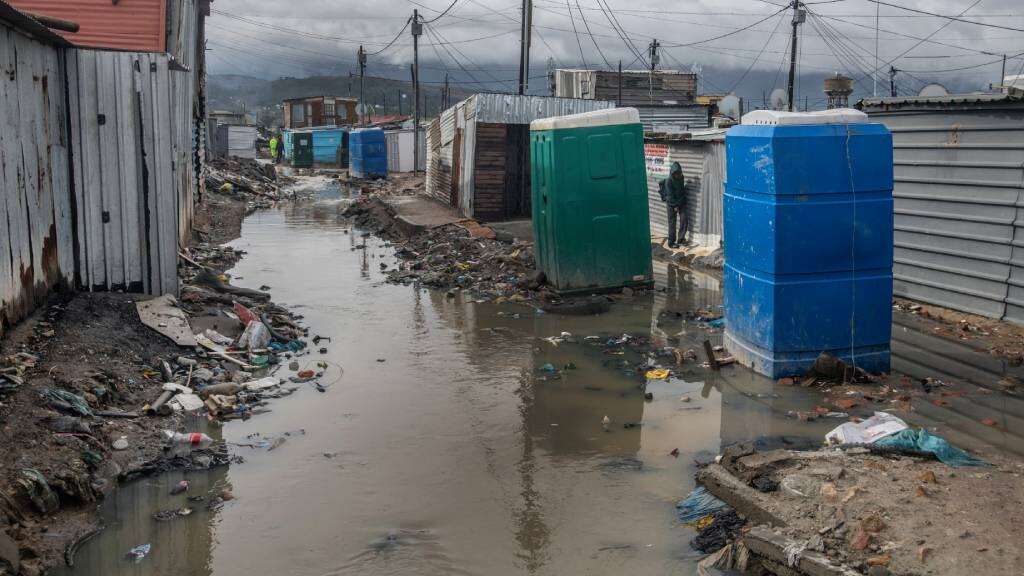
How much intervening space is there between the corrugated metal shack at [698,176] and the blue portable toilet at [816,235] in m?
5.46

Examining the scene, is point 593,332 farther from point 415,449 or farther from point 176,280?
point 176,280

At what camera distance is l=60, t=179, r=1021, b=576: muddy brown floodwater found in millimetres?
4051

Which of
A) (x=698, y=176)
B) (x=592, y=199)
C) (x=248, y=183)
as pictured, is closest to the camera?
(x=592, y=199)

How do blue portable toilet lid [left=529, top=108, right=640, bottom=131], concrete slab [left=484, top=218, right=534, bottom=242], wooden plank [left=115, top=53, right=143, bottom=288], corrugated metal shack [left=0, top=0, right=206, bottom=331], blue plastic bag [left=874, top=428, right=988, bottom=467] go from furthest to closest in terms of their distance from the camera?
concrete slab [left=484, top=218, right=534, bottom=242]
blue portable toilet lid [left=529, top=108, right=640, bottom=131]
wooden plank [left=115, top=53, right=143, bottom=288]
corrugated metal shack [left=0, top=0, right=206, bottom=331]
blue plastic bag [left=874, top=428, right=988, bottom=467]

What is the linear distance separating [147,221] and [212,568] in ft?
15.9

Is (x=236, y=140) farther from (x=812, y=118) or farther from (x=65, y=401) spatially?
(x=812, y=118)

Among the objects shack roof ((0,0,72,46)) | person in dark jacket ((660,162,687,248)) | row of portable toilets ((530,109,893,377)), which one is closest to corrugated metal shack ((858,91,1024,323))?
row of portable toilets ((530,109,893,377))

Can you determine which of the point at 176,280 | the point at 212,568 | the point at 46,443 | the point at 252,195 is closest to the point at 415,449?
the point at 212,568

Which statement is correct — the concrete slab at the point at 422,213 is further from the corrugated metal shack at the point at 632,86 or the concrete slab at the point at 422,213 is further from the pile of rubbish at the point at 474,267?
the corrugated metal shack at the point at 632,86

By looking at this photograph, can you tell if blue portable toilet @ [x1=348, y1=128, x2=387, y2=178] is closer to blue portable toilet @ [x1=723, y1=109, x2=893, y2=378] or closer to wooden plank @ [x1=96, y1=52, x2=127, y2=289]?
wooden plank @ [x1=96, y1=52, x2=127, y2=289]

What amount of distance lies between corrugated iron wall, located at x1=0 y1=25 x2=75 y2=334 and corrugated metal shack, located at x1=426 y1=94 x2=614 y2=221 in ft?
32.8

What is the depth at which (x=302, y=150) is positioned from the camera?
4341 centimetres

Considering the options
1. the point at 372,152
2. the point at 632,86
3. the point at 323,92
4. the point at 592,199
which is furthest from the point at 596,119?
the point at 323,92

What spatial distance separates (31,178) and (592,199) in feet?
18.5
